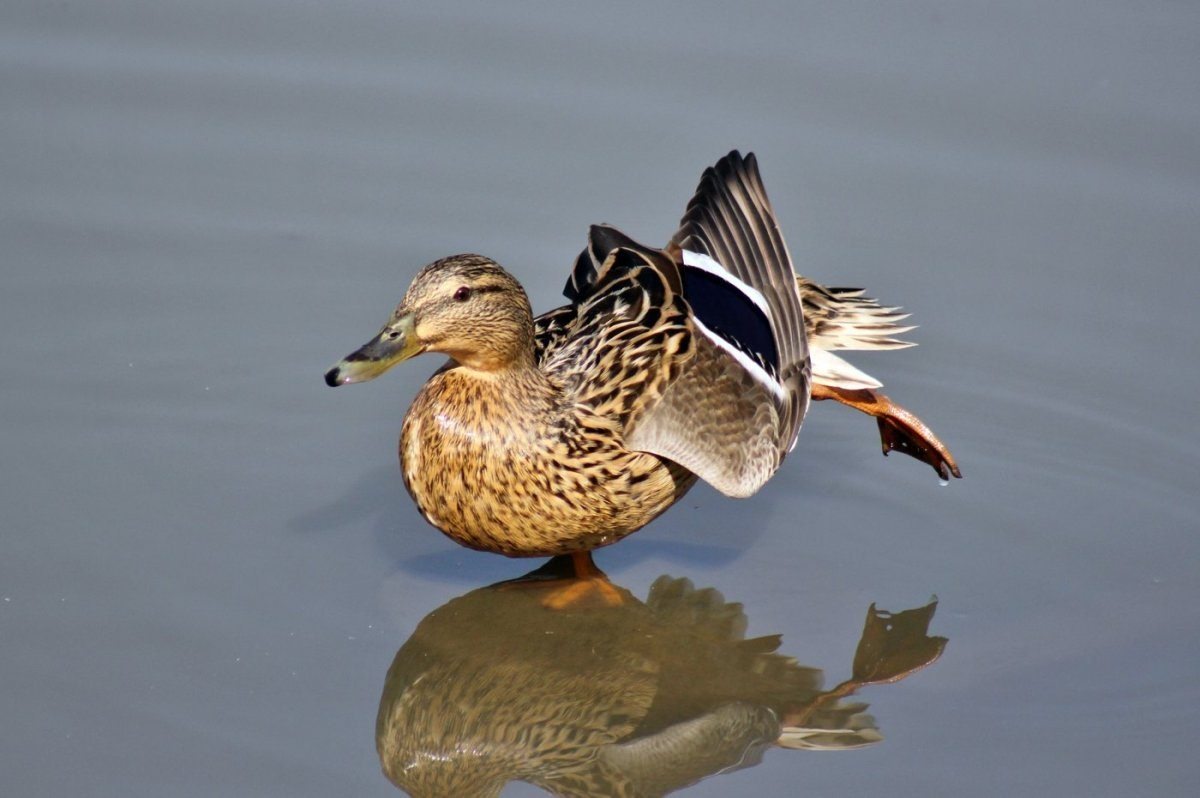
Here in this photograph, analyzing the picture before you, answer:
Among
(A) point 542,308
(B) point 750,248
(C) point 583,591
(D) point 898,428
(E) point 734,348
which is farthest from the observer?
(A) point 542,308

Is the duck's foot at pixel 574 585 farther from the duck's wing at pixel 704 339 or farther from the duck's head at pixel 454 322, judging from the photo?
the duck's head at pixel 454 322

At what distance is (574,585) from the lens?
262 inches

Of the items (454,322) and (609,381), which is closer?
(454,322)

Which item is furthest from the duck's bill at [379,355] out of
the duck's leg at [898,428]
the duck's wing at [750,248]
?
the duck's leg at [898,428]

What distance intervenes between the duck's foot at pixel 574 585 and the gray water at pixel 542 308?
10 cm

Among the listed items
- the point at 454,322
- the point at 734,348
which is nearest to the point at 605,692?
the point at 454,322

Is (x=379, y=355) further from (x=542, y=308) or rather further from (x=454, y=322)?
(x=542, y=308)

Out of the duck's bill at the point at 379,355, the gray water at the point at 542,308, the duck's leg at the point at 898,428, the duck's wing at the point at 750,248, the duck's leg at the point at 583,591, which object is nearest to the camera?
the duck's bill at the point at 379,355

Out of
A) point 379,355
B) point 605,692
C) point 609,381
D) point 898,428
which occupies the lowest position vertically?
point 605,692

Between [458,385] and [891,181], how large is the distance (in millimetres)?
3186

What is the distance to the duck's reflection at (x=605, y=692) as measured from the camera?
5.71 meters

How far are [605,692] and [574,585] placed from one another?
64cm

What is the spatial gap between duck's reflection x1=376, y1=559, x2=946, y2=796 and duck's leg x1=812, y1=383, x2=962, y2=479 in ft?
2.56

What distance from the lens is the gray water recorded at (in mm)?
5934
